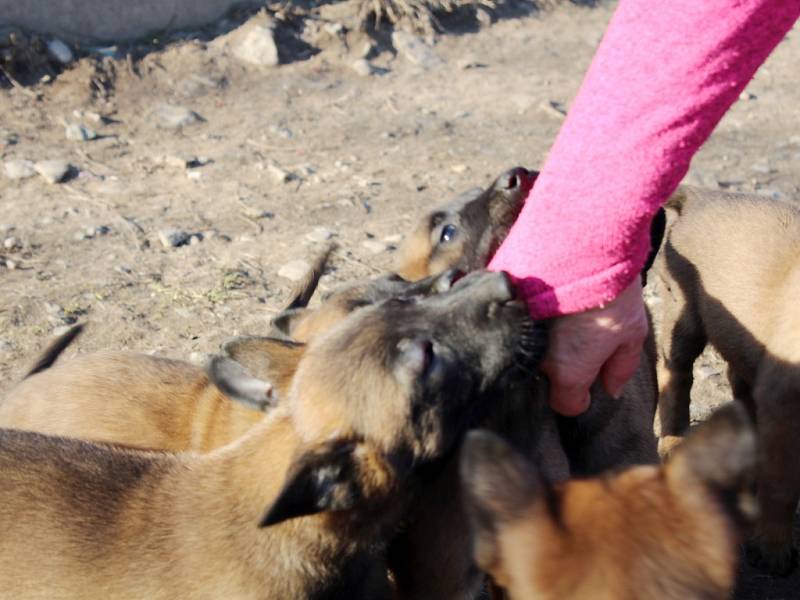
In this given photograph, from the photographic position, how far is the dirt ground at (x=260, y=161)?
5.44 m

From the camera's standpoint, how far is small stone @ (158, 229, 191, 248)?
19.4 ft

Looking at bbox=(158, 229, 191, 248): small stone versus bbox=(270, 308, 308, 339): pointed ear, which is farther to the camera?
bbox=(158, 229, 191, 248): small stone

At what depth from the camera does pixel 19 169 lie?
644cm

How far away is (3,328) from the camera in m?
5.20

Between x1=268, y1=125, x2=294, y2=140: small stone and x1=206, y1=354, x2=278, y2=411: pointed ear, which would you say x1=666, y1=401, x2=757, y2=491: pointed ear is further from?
x1=268, y1=125, x2=294, y2=140: small stone

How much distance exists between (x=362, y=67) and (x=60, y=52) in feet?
6.61

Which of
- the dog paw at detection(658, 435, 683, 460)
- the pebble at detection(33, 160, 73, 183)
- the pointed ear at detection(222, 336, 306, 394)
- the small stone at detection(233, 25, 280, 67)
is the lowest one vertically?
the dog paw at detection(658, 435, 683, 460)

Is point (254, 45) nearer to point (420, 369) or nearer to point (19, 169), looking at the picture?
point (19, 169)

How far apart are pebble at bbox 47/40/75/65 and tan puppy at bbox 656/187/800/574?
4.15 m

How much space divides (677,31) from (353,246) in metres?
3.49

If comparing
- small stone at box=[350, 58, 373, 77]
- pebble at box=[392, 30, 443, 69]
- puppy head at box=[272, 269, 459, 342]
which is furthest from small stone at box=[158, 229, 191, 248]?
pebble at box=[392, 30, 443, 69]

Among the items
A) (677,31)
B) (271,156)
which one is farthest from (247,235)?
(677,31)

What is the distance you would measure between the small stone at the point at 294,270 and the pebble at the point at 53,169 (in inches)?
61.0

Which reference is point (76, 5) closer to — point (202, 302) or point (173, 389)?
point (202, 302)
